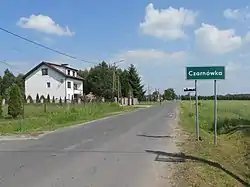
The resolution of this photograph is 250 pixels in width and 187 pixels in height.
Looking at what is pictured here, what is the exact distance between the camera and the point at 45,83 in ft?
255

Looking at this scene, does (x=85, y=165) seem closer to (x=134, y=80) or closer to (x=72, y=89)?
(x=72, y=89)

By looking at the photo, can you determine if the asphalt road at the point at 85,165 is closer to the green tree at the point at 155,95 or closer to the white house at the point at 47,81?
the white house at the point at 47,81

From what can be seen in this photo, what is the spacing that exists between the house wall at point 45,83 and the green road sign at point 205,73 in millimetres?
64213

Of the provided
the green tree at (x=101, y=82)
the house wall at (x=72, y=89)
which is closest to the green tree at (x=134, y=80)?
the green tree at (x=101, y=82)

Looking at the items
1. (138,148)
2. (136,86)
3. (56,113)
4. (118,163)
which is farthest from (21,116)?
(136,86)

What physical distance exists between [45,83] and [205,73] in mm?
65677

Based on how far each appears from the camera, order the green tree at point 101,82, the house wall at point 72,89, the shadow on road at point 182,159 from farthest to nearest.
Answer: the green tree at point 101,82 → the house wall at point 72,89 → the shadow on road at point 182,159

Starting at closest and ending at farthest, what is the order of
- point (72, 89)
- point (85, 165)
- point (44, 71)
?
point (85, 165) → point (44, 71) → point (72, 89)

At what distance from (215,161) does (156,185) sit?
408 cm

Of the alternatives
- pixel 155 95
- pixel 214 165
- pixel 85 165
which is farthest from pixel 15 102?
pixel 155 95

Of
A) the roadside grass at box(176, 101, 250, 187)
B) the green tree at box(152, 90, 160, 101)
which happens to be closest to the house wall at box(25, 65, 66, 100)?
the roadside grass at box(176, 101, 250, 187)

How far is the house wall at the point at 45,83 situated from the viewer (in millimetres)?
77750

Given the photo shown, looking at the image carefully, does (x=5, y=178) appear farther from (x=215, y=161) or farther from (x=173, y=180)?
(x=215, y=161)

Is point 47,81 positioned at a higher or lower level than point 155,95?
higher
